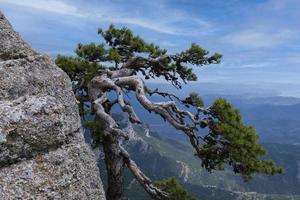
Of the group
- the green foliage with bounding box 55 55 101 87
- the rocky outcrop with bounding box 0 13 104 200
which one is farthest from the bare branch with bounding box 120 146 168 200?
the rocky outcrop with bounding box 0 13 104 200

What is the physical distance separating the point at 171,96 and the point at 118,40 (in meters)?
5.54

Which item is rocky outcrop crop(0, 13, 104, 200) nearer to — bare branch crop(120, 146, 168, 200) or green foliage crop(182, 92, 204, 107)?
bare branch crop(120, 146, 168, 200)

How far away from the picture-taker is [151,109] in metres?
21.5

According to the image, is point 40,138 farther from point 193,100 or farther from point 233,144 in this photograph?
point 193,100

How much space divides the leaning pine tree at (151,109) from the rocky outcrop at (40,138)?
4074 millimetres

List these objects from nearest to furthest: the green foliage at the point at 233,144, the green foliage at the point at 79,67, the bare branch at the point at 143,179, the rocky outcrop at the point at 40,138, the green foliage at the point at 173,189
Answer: the rocky outcrop at the point at 40,138 → the green foliage at the point at 233,144 → the bare branch at the point at 143,179 → the green foliage at the point at 173,189 → the green foliage at the point at 79,67

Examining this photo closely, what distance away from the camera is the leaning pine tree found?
1914cm

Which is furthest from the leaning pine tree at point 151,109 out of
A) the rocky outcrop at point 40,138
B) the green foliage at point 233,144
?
the rocky outcrop at point 40,138

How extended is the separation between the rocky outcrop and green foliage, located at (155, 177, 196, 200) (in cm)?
782

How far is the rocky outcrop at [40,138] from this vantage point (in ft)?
A: 42.8

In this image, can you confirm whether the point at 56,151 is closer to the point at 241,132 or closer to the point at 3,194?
the point at 3,194

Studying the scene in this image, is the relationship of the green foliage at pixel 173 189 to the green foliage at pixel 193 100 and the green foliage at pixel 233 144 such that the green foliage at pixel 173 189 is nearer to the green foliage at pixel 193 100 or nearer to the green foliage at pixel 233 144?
the green foliage at pixel 233 144

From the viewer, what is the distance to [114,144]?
21906 mm

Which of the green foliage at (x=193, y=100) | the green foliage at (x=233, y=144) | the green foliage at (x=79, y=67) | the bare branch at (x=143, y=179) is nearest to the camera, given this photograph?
the green foliage at (x=233, y=144)
